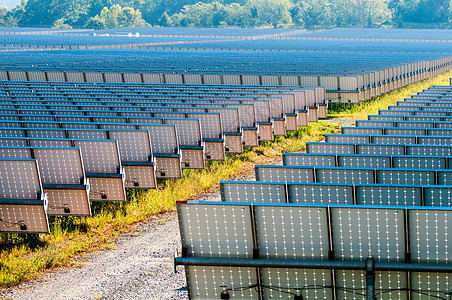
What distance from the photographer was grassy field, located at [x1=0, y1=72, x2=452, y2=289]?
8.56 meters

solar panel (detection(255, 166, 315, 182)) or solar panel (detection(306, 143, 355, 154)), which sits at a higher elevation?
solar panel (detection(255, 166, 315, 182))

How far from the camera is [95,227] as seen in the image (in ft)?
33.0

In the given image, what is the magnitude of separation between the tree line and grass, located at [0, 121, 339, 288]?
113038 millimetres

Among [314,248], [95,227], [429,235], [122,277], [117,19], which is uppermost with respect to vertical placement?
[117,19]

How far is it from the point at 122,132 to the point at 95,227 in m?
1.75

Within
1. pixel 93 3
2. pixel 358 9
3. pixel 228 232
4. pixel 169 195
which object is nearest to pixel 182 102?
pixel 169 195

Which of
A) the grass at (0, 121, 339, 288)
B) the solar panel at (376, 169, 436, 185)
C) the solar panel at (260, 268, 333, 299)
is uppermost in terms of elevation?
the solar panel at (376, 169, 436, 185)

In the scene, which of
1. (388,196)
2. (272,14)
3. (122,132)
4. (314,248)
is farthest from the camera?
(272,14)

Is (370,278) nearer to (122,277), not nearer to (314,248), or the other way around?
(314,248)

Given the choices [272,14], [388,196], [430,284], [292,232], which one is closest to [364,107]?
[388,196]

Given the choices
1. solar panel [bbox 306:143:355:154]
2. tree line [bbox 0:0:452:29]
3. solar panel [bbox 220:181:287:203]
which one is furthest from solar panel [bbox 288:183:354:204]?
tree line [bbox 0:0:452:29]

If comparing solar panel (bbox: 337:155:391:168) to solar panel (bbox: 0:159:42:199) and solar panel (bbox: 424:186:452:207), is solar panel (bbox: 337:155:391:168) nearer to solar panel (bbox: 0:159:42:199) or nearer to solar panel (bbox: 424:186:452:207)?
solar panel (bbox: 424:186:452:207)

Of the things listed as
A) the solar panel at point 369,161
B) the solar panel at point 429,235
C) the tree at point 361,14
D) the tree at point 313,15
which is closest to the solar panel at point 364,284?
the solar panel at point 429,235

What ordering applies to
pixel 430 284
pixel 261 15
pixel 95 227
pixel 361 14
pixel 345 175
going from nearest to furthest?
pixel 430 284 → pixel 345 175 → pixel 95 227 → pixel 361 14 → pixel 261 15
